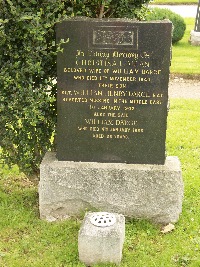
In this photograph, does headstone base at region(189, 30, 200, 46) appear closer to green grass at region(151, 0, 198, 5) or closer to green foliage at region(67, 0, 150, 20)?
green foliage at region(67, 0, 150, 20)

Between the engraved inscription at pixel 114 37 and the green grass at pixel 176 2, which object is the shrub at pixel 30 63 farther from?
the green grass at pixel 176 2

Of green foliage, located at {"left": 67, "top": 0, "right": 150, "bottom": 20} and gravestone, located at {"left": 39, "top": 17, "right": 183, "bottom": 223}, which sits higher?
green foliage, located at {"left": 67, "top": 0, "right": 150, "bottom": 20}

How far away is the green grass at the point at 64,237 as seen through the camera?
4.61m

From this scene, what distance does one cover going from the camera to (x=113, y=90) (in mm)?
4949

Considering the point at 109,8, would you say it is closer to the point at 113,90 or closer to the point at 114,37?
the point at 114,37

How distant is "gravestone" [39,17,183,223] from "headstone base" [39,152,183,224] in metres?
0.01

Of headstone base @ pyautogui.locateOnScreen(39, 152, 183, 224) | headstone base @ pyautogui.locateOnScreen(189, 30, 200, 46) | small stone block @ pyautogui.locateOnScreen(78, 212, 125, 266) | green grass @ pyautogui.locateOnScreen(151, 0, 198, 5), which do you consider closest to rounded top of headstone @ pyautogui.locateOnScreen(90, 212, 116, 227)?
small stone block @ pyautogui.locateOnScreen(78, 212, 125, 266)

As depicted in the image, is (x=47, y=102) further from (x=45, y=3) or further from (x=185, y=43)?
(x=185, y=43)

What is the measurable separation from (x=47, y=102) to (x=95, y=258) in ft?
5.63

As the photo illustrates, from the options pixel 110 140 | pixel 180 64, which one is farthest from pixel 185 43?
pixel 110 140

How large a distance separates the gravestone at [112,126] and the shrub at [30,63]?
19 centimetres

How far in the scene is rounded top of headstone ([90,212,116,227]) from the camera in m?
4.44

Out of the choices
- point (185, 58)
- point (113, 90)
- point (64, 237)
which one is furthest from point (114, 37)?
point (185, 58)

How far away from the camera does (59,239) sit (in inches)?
194
